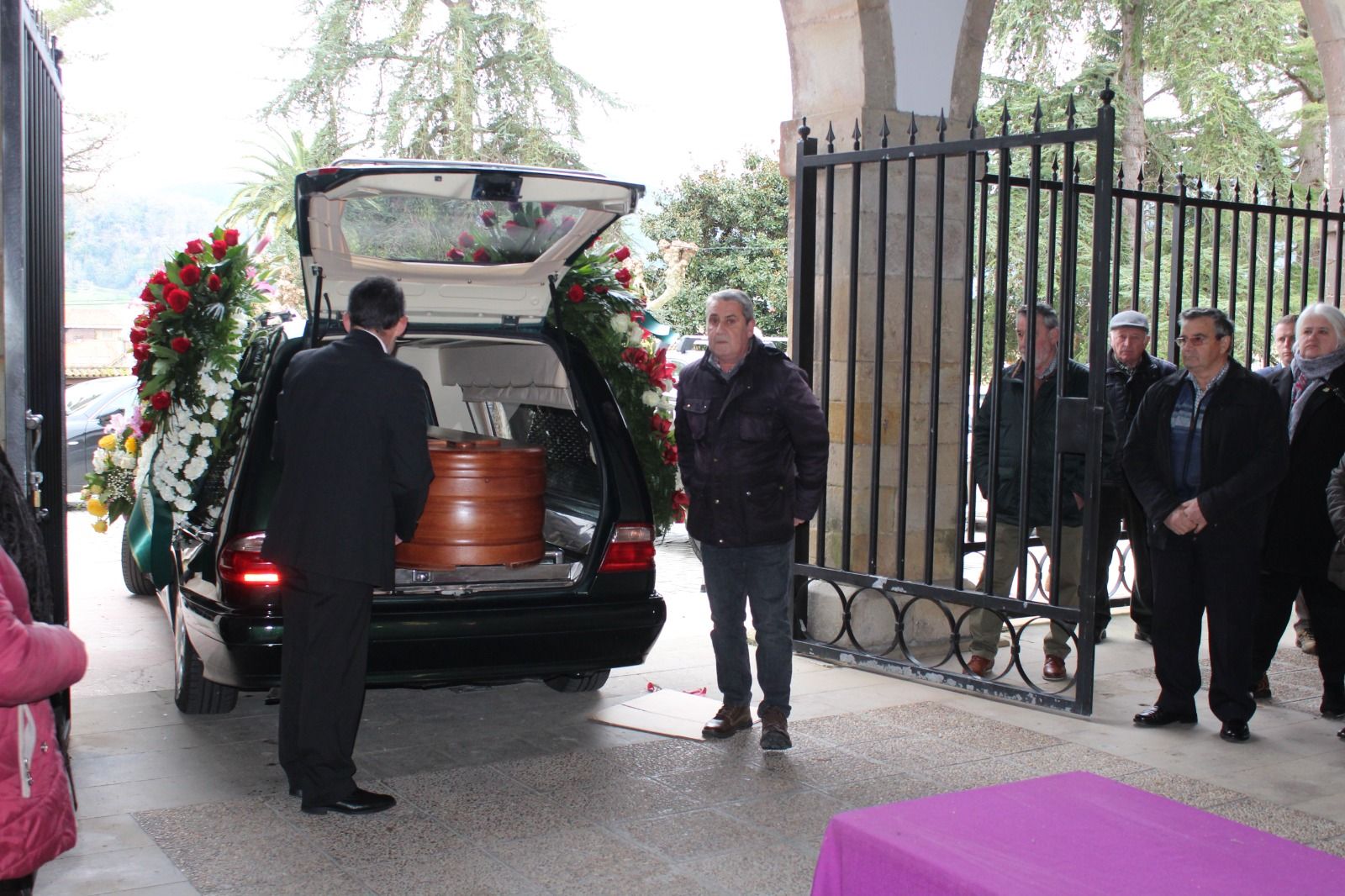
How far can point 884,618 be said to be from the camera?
6430mm

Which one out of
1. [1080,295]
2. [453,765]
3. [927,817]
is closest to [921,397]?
[453,765]

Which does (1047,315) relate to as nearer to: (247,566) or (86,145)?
(247,566)

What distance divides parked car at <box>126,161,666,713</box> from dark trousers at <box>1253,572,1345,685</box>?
269 cm

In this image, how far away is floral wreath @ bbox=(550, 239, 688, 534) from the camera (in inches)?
229

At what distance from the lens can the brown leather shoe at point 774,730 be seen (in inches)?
191

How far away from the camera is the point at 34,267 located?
419 cm

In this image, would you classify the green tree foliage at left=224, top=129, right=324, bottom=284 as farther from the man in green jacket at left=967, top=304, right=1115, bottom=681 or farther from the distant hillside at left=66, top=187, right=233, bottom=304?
the distant hillside at left=66, top=187, right=233, bottom=304

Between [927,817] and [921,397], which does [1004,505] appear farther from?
[927,817]

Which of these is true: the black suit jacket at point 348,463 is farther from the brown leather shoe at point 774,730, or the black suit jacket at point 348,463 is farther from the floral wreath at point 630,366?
the floral wreath at point 630,366

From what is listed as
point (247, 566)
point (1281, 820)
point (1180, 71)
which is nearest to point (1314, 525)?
point (1281, 820)

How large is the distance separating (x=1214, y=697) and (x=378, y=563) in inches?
131

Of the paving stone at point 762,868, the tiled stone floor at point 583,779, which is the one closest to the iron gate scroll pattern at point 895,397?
the tiled stone floor at point 583,779

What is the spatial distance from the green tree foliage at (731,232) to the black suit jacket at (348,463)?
22.5 meters

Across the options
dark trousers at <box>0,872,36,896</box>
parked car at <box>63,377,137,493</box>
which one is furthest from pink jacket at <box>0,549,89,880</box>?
parked car at <box>63,377,137,493</box>
